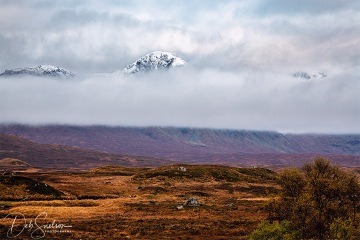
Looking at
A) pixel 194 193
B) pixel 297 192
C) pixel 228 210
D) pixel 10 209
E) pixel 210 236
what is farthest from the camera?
pixel 194 193

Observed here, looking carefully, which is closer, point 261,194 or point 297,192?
point 297,192

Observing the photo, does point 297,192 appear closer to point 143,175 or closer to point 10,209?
point 10,209

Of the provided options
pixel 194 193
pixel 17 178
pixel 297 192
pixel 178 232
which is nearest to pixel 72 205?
pixel 17 178

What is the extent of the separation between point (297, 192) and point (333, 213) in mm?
9470

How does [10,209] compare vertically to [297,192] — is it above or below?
below

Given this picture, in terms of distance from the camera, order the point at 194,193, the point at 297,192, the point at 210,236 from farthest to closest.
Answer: the point at 194,193 → the point at 210,236 → the point at 297,192

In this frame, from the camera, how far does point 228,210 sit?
8631 centimetres
